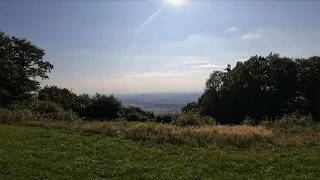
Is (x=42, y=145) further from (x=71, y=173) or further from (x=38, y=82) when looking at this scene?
(x=38, y=82)

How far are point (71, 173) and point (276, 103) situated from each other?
58327mm

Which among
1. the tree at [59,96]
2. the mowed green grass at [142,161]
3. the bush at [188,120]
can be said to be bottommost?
the mowed green grass at [142,161]

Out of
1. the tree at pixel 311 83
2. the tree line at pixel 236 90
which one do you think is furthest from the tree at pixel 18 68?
the tree at pixel 311 83

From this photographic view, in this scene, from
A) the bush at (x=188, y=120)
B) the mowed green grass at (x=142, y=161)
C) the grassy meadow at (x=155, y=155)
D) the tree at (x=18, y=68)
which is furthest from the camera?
the tree at (x=18, y=68)

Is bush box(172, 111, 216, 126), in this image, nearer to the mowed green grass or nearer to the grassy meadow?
the grassy meadow

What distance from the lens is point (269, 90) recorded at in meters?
65.1

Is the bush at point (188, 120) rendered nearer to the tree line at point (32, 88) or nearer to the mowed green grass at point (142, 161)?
the mowed green grass at point (142, 161)

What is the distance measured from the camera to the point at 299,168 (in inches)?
403

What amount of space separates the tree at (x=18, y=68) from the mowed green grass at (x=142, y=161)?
41.0 meters

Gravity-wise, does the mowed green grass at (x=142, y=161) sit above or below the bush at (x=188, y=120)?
below

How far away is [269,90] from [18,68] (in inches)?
1798

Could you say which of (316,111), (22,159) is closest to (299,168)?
(22,159)

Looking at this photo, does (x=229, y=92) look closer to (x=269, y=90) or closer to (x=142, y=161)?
(x=269, y=90)

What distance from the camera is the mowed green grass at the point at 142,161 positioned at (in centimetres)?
977
